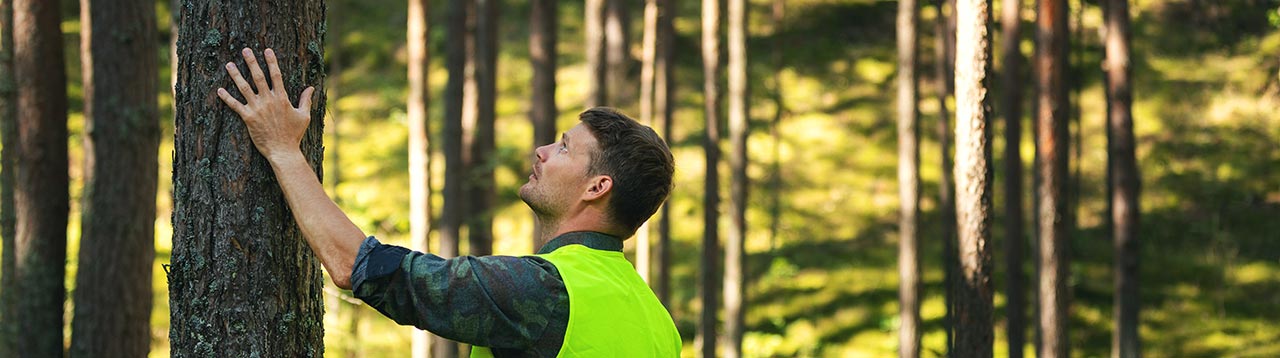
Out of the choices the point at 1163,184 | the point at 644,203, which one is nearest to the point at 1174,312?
the point at 1163,184

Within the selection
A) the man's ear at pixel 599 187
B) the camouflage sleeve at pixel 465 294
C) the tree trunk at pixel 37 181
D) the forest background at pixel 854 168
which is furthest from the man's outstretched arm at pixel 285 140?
the forest background at pixel 854 168

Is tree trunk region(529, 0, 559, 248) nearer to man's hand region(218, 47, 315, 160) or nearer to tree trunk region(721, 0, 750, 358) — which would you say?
tree trunk region(721, 0, 750, 358)

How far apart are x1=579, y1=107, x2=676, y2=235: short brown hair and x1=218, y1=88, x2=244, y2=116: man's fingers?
2.86 feet

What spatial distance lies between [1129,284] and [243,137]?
538 inches

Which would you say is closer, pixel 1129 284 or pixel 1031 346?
pixel 1129 284

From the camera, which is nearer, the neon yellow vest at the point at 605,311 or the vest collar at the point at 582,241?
the neon yellow vest at the point at 605,311

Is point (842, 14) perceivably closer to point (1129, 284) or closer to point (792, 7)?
point (792, 7)

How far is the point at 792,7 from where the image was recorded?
28.6 m

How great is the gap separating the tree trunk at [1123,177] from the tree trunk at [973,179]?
270 inches

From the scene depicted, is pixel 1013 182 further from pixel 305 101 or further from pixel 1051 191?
pixel 305 101

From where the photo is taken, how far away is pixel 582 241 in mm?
3424

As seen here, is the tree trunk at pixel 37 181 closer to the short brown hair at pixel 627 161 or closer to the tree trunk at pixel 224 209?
the tree trunk at pixel 224 209

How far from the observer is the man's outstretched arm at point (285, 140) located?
3184mm

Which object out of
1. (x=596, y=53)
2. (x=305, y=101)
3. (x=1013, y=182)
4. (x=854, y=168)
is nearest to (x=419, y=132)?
(x=596, y=53)
